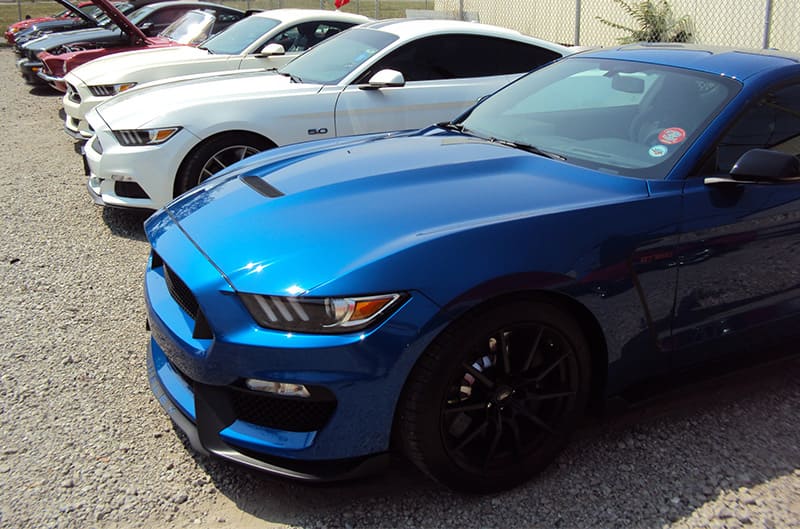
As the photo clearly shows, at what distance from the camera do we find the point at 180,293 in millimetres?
2941

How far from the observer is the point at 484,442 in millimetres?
2732

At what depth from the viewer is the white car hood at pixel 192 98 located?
5.79 metres

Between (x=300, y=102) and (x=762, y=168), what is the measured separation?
3976 mm

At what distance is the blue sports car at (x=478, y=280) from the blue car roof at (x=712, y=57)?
0.02m

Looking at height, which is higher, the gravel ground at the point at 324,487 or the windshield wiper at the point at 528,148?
the windshield wiper at the point at 528,148

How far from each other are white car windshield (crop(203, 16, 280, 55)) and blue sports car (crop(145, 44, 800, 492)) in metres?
5.91

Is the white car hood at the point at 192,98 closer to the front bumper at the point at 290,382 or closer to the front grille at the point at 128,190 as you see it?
the front grille at the point at 128,190

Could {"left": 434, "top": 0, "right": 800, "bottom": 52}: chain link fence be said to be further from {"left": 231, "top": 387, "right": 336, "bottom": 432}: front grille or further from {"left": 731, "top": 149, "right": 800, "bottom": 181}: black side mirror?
{"left": 231, "top": 387, "right": 336, "bottom": 432}: front grille

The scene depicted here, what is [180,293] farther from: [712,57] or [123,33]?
[123,33]

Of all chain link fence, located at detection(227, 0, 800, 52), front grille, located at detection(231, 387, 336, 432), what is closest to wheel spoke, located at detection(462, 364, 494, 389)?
front grille, located at detection(231, 387, 336, 432)

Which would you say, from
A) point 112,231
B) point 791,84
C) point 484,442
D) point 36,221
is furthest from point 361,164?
point 36,221

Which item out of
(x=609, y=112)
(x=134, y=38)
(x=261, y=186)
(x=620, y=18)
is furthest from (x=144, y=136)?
(x=620, y=18)

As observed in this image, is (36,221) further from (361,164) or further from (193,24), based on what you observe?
(193,24)

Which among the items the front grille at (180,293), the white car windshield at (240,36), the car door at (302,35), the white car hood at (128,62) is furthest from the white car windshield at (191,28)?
the front grille at (180,293)
